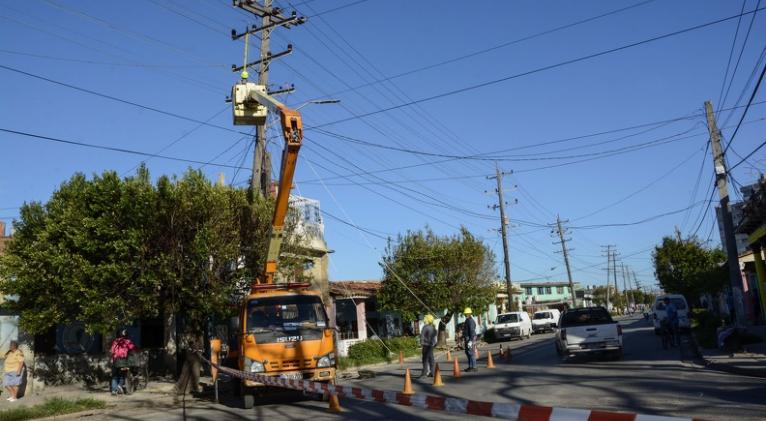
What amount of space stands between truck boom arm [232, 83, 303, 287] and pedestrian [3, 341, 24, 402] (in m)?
6.45

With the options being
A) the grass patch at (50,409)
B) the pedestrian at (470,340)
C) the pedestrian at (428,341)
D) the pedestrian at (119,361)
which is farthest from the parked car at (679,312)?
the grass patch at (50,409)

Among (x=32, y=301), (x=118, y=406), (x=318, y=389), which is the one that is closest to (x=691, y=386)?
(x=318, y=389)

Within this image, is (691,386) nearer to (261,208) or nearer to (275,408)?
(275,408)

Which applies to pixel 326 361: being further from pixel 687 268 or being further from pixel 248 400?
pixel 687 268

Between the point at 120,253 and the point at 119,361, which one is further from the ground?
the point at 120,253

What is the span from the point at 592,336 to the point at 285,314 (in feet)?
32.0

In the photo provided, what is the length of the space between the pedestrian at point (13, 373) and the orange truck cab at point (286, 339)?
671 centimetres

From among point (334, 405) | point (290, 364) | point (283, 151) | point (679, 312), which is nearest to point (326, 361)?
point (290, 364)

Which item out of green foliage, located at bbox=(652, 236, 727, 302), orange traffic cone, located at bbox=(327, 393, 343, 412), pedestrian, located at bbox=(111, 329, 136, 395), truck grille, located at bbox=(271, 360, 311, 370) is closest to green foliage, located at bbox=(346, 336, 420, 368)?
pedestrian, located at bbox=(111, 329, 136, 395)

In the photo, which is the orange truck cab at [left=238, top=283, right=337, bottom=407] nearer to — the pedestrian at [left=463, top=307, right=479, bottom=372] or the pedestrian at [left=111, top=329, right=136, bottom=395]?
the pedestrian at [left=111, top=329, right=136, bottom=395]

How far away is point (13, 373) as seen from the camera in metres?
15.6

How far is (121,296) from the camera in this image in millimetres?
15609

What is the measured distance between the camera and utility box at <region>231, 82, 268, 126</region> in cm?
1590

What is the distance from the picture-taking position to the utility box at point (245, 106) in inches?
626
